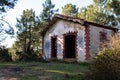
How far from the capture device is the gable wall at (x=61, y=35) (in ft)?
76.9

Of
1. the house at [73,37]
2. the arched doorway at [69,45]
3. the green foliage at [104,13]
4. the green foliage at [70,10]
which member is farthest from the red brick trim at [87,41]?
the green foliage at [70,10]

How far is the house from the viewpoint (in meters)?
23.0

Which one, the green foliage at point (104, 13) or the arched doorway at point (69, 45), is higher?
the green foliage at point (104, 13)

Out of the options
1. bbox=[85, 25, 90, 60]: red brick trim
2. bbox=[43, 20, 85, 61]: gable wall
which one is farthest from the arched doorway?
bbox=[85, 25, 90, 60]: red brick trim

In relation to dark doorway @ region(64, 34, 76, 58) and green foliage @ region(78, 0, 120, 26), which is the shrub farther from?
green foliage @ region(78, 0, 120, 26)

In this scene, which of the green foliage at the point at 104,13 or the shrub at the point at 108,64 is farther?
the green foliage at the point at 104,13

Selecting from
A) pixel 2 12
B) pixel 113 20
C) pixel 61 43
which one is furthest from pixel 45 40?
pixel 113 20

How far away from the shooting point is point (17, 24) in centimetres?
4188

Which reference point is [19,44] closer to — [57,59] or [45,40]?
[45,40]

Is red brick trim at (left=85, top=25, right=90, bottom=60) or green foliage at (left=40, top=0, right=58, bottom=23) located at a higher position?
green foliage at (left=40, top=0, right=58, bottom=23)

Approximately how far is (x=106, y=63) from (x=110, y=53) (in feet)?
1.51

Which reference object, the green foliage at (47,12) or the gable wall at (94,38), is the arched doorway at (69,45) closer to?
the gable wall at (94,38)

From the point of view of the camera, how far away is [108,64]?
33.2ft

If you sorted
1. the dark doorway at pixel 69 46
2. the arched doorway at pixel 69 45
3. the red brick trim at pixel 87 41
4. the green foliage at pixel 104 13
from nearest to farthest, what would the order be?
the red brick trim at pixel 87 41, the arched doorway at pixel 69 45, the dark doorway at pixel 69 46, the green foliage at pixel 104 13
